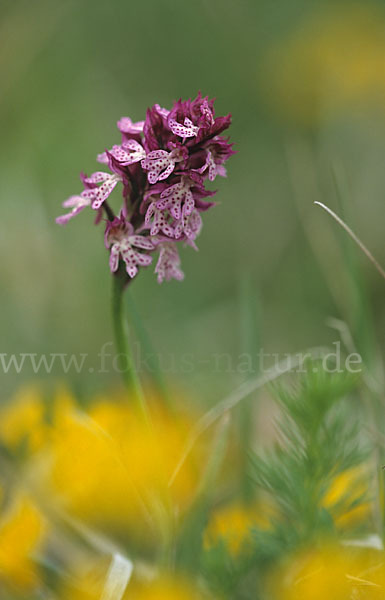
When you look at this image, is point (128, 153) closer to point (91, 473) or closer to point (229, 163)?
point (91, 473)

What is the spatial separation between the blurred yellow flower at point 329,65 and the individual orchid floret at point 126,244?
7.19 ft

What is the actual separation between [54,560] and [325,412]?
636 mm

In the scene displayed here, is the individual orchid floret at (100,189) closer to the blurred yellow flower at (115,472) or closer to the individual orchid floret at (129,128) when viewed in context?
the individual orchid floret at (129,128)

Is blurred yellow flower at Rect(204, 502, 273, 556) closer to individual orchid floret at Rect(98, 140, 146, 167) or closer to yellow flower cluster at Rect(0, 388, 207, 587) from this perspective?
yellow flower cluster at Rect(0, 388, 207, 587)

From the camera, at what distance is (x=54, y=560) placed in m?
1.43

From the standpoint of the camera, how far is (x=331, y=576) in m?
1.02

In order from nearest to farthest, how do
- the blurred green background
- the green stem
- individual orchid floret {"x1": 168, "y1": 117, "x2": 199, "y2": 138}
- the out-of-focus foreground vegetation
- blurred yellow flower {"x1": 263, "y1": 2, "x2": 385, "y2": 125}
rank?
individual orchid floret {"x1": 168, "y1": 117, "x2": 199, "y2": 138} → the green stem → the out-of-focus foreground vegetation → the blurred green background → blurred yellow flower {"x1": 263, "y1": 2, "x2": 385, "y2": 125}

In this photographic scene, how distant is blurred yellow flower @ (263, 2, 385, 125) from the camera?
3215 millimetres

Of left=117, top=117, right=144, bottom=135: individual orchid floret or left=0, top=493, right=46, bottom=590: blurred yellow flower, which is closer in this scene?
left=117, top=117, right=144, bottom=135: individual orchid floret

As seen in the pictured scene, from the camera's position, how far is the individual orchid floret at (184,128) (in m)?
0.94

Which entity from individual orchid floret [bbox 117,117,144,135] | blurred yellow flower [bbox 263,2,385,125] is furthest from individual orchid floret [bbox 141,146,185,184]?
blurred yellow flower [bbox 263,2,385,125]

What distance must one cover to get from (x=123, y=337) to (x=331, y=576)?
1.39 ft

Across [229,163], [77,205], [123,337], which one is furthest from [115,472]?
[229,163]

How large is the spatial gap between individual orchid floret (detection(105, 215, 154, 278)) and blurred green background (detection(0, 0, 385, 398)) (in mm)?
767
